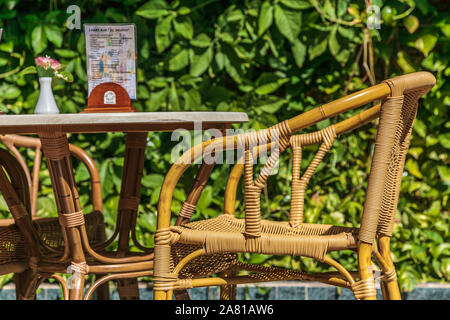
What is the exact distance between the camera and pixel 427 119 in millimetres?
2436

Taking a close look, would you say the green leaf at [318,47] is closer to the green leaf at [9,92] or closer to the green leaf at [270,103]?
the green leaf at [270,103]

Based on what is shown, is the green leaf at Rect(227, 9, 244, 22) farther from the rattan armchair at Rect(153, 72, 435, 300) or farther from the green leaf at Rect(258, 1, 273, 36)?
the rattan armchair at Rect(153, 72, 435, 300)

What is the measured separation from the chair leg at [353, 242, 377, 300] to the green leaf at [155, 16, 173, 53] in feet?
4.71

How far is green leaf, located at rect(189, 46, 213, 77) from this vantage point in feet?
7.93

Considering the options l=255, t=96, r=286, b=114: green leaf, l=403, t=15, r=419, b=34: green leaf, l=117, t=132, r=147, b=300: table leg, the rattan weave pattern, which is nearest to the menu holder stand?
l=117, t=132, r=147, b=300: table leg

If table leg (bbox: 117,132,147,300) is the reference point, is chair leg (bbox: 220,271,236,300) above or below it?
below

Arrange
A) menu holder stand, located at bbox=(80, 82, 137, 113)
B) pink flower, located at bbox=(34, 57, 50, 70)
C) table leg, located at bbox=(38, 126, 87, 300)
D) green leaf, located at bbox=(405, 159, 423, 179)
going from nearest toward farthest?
table leg, located at bbox=(38, 126, 87, 300)
menu holder stand, located at bbox=(80, 82, 137, 113)
pink flower, located at bbox=(34, 57, 50, 70)
green leaf, located at bbox=(405, 159, 423, 179)

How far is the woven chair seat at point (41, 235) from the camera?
1588mm

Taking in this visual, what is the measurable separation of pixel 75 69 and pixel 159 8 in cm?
45

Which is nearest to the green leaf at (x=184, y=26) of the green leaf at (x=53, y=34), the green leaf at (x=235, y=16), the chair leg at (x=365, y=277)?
the green leaf at (x=235, y=16)

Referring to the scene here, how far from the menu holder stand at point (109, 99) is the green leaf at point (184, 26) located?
933 mm

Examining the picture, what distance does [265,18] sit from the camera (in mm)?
2365
